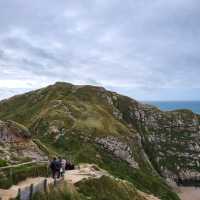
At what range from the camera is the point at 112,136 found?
15212cm

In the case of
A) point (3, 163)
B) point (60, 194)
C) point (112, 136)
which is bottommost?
point (60, 194)

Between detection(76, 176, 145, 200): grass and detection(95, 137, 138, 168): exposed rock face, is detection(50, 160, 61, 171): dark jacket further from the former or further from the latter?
detection(95, 137, 138, 168): exposed rock face

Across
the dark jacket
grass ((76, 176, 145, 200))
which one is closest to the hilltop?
grass ((76, 176, 145, 200))

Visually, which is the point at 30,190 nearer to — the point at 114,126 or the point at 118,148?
the point at 118,148

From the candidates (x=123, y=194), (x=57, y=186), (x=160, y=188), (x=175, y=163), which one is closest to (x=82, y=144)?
(x=160, y=188)

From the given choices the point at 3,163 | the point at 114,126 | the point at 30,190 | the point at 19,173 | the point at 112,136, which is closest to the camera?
the point at 30,190

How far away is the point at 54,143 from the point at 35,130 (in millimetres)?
14774

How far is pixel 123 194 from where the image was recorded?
60312mm

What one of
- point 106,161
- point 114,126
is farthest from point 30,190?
point 114,126

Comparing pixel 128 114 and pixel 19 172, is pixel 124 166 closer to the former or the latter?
pixel 128 114

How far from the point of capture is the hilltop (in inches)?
5349

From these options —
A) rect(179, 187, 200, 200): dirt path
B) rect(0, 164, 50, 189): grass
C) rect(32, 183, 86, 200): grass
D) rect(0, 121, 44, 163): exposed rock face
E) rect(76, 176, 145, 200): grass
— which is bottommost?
rect(179, 187, 200, 200): dirt path

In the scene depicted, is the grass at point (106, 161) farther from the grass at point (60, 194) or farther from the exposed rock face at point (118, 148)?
the grass at point (60, 194)

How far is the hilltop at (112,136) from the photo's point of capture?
5349 inches
